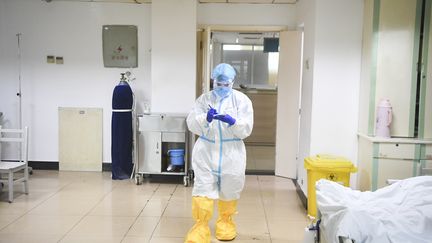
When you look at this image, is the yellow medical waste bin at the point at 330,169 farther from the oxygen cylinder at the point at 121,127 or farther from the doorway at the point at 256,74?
the doorway at the point at 256,74

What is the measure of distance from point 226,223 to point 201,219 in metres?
0.30

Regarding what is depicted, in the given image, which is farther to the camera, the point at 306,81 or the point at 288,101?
the point at 288,101

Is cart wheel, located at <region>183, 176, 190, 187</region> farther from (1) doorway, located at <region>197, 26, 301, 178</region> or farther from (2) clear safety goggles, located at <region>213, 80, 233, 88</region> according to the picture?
(2) clear safety goggles, located at <region>213, 80, 233, 88</region>

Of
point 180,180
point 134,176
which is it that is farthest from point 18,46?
point 180,180

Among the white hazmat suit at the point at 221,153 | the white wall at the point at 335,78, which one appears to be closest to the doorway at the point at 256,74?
the white wall at the point at 335,78

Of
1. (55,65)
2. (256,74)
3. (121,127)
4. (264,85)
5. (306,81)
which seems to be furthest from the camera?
(256,74)

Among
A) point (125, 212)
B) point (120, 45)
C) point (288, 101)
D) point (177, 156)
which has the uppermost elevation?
point (120, 45)

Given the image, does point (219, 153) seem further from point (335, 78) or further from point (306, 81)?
point (306, 81)

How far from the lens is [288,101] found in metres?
5.44

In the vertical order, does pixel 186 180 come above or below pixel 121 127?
below

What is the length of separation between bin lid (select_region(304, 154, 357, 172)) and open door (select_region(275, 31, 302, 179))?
5.23 ft

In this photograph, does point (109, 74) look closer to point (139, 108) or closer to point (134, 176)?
point (139, 108)

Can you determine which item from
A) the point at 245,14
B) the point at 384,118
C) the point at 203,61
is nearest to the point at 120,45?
the point at 203,61

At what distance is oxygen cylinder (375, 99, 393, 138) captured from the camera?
3.69 m
